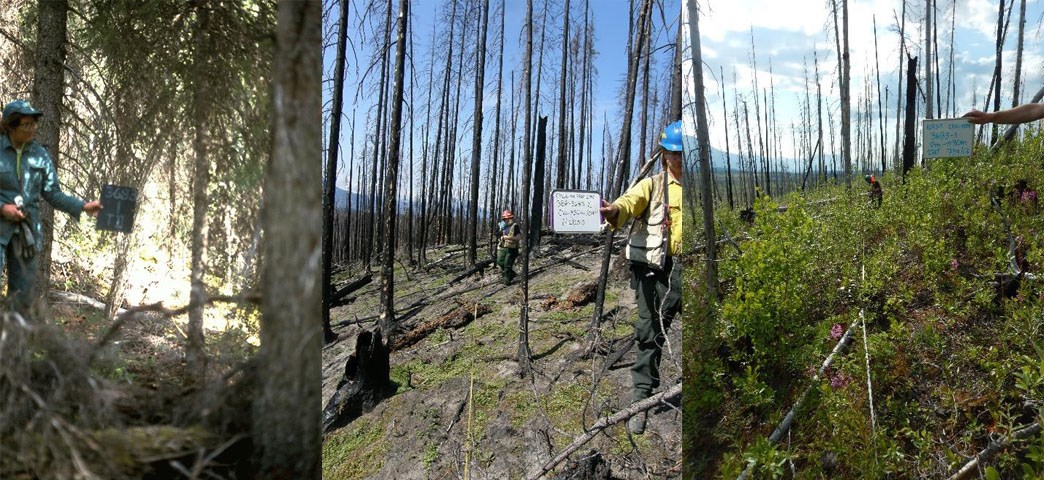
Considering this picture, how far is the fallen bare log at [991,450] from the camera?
4.55 feet

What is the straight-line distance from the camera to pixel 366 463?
1.26 metres

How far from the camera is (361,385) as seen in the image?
1.25m

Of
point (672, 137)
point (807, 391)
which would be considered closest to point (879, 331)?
point (807, 391)

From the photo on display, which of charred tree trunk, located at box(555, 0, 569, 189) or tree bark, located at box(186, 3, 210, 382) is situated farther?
charred tree trunk, located at box(555, 0, 569, 189)

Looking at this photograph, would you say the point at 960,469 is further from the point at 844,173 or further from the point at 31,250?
the point at 31,250

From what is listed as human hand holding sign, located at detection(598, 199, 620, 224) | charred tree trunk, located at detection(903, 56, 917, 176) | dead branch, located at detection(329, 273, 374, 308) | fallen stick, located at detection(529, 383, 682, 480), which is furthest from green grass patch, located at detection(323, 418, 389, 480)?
charred tree trunk, located at detection(903, 56, 917, 176)

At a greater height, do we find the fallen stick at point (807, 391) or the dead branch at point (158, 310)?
the dead branch at point (158, 310)

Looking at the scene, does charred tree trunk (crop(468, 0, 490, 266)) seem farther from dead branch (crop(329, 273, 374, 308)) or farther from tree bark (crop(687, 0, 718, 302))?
tree bark (crop(687, 0, 718, 302))

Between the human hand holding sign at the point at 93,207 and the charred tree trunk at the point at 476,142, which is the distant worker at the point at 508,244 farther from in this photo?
the human hand holding sign at the point at 93,207

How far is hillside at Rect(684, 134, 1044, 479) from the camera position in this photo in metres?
1.48

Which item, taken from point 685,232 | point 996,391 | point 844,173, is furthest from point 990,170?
point 685,232

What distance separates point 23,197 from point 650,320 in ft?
4.42

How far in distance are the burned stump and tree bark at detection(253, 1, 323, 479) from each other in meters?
0.45

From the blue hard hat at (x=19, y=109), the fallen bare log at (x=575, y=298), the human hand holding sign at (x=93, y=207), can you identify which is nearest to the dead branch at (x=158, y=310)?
the human hand holding sign at (x=93, y=207)
